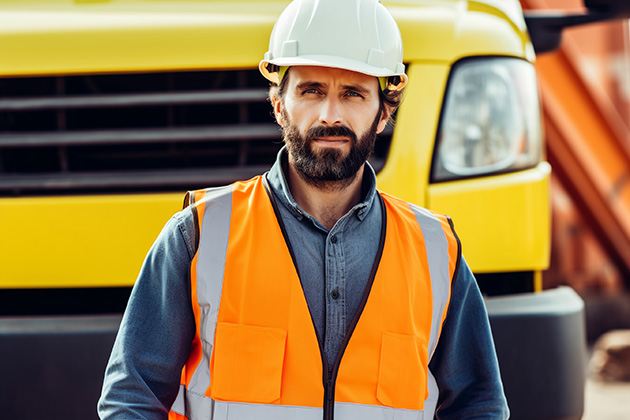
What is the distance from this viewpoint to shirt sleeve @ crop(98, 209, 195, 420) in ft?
5.50

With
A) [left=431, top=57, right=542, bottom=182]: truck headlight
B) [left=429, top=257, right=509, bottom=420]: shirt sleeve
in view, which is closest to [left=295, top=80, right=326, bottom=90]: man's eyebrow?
[left=429, top=257, right=509, bottom=420]: shirt sleeve

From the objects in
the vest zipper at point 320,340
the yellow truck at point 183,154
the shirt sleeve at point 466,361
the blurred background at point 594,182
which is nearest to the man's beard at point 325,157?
the vest zipper at point 320,340

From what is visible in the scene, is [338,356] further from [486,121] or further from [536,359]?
[486,121]

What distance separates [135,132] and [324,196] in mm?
1009

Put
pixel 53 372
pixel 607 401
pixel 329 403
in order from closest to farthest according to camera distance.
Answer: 1. pixel 329 403
2. pixel 53 372
3. pixel 607 401

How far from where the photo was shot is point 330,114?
1.82 metres

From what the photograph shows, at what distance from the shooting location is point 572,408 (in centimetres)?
256

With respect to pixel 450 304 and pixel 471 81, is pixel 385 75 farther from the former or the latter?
pixel 471 81

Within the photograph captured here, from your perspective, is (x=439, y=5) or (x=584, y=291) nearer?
(x=439, y=5)

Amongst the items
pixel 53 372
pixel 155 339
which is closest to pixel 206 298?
pixel 155 339

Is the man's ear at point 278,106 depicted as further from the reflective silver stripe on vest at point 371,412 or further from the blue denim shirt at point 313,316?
the reflective silver stripe on vest at point 371,412

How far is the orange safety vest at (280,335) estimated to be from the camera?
5.60 ft

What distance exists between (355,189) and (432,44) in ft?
2.96

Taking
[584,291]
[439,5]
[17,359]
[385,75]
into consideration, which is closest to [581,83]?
[584,291]
